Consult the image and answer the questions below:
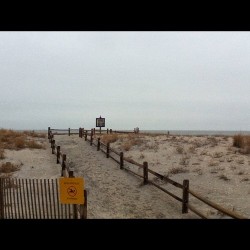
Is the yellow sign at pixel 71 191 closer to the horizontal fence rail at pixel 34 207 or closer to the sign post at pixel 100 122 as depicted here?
the horizontal fence rail at pixel 34 207

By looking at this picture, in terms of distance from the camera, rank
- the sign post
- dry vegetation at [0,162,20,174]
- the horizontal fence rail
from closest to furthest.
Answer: the horizontal fence rail
dry vegetation at [0,162,20,174]
the sign post

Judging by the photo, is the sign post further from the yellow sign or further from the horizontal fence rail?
the yellow sign

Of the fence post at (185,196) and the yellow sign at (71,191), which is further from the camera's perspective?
the fence post at (185,196)

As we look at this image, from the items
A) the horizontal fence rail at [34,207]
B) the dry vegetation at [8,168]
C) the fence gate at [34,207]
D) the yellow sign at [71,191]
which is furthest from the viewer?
the dry vegetation at [8,168]

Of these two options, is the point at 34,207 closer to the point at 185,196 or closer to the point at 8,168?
the point at 185,196

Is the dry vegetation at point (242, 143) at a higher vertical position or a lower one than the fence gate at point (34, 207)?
higher

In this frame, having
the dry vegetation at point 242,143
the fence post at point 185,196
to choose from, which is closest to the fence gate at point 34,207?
the fence post at point 185,196

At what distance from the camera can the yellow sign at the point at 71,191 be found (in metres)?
6.70

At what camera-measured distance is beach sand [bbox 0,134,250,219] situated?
10586mm

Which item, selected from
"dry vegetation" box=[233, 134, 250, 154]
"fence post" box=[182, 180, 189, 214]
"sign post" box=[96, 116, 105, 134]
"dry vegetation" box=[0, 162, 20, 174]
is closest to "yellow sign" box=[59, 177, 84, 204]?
"fence post" box=[182, 180, 189, 214]

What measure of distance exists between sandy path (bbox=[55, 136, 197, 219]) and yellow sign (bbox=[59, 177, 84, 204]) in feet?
10.4

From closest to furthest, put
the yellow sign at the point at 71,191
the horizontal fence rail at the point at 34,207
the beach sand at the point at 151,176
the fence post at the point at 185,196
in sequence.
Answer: the yellow sign at the point at 71,191 → the horizontal fence rail at the point at 34,207 → the fence post at the point at 185,196 → the beach sand at the point at 151,176

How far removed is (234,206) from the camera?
1063 cm
